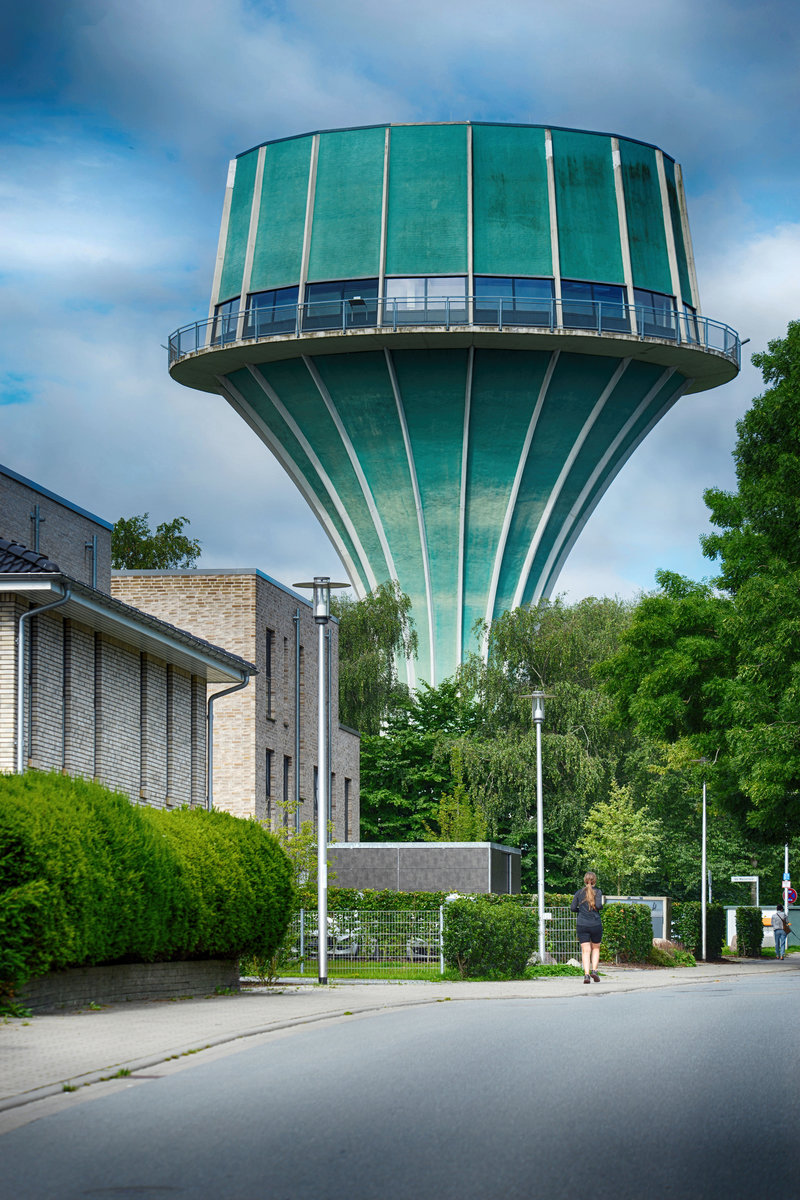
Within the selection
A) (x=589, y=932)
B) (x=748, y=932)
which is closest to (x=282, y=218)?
(x=748, y=932)

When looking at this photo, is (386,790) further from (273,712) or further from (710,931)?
(710,931)

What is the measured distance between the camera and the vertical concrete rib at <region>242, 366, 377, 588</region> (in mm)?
60281

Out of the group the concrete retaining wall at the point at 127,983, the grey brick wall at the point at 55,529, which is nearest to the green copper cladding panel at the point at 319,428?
the grey brick wall at the point at 55,529

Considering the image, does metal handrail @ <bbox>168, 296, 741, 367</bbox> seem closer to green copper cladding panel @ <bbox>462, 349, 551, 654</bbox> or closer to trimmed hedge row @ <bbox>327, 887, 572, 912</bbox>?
green copper cladding panel @ <bbox>462, 349, 551, 654</bbox>

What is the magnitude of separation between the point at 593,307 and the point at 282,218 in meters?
11.2

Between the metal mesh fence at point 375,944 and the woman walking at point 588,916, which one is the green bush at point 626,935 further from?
the woman walking at point 588,916

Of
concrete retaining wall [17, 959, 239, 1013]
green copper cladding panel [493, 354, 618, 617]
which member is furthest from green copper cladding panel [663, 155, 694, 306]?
concrete retaining wall [17, 959, 239, 1013]

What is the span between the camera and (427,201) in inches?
2272

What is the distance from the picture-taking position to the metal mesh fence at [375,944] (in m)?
31.7

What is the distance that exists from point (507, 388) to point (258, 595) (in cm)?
1841

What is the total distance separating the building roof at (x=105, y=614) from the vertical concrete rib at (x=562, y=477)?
31.0 metres

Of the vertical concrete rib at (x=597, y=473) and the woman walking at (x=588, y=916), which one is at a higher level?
the vertical concrete rib at (x=597, y=473)

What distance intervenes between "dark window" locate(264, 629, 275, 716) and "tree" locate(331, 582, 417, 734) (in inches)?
796

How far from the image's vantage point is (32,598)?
22688 mm
